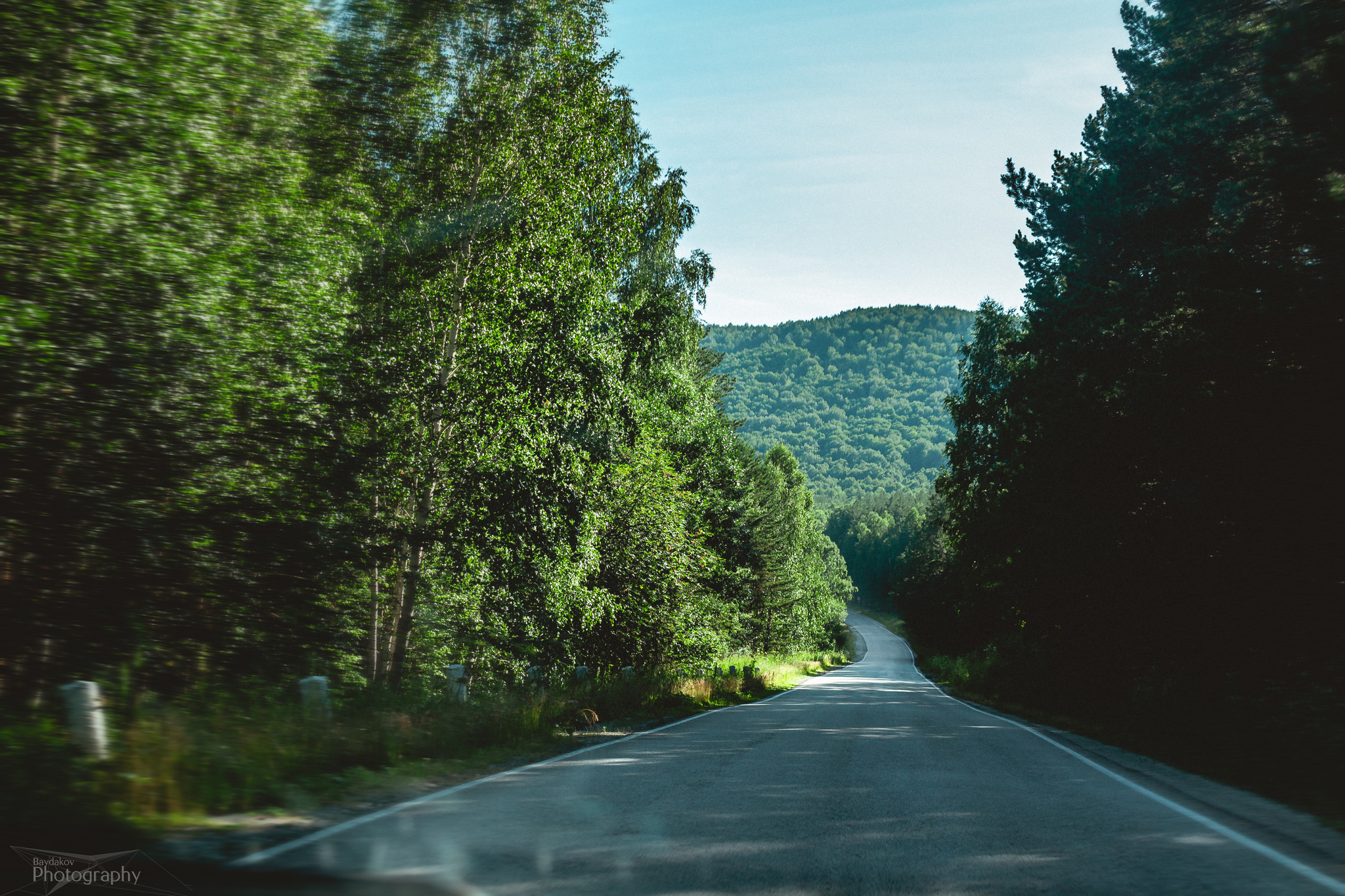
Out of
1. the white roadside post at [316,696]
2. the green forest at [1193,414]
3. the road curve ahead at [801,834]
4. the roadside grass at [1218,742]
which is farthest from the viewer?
the green forest at [1193,414]

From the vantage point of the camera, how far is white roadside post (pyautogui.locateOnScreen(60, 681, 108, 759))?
593 cm

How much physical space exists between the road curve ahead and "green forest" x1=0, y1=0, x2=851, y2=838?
2.02 m

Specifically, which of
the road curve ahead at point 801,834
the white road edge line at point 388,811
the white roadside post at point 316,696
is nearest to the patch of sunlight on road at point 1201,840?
the road curve ahead at point 801,834

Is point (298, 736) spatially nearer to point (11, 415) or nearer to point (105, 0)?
point (11, 415)

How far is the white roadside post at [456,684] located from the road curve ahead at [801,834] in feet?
8.01

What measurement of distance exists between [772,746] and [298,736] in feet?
19.7

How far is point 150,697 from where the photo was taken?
725 centimetres

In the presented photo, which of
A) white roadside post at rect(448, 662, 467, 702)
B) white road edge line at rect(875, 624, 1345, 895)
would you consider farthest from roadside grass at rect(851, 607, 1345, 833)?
white roadside post at rect(448, 662, 467, 702)

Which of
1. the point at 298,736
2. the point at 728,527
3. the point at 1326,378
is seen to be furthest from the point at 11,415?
the point at 728,527

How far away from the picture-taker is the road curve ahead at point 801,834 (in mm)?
4746

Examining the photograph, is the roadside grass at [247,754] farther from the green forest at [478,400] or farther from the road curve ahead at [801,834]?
the road curve ahead at [801,834]

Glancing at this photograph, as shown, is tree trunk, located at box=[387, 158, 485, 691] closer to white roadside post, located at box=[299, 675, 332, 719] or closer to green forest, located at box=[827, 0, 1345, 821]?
white roadside post, located at box=[299, 675, 332, 719]

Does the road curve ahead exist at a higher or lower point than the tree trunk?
lower

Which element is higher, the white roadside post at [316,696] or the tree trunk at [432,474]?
the tree trunk at [432,474]
